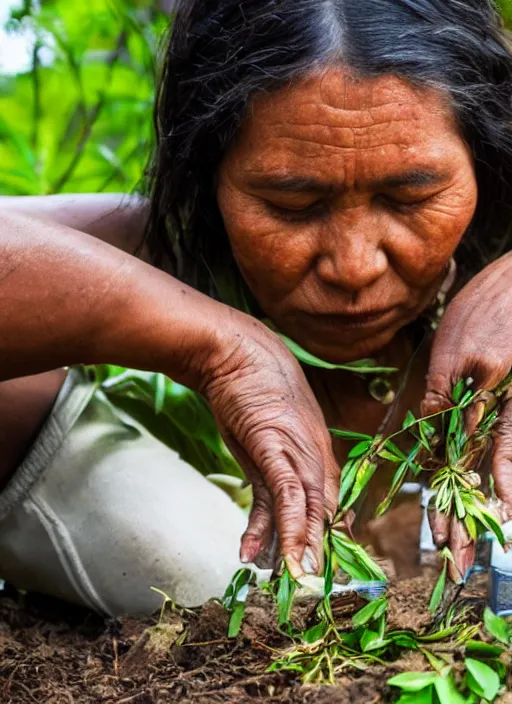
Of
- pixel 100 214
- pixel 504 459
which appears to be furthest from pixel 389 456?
pixel 100 214

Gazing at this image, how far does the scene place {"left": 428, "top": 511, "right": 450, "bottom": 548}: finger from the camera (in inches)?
51.2

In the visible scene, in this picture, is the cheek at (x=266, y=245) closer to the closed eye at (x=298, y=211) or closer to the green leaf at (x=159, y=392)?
the closed eye at (x=298, y=211)

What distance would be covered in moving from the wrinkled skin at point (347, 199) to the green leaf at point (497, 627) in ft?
1.12

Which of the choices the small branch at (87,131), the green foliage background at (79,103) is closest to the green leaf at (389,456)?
the green foliage background at (79,103)

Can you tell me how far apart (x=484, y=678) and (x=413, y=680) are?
8 centimetres

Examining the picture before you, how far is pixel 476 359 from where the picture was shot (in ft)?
4.92

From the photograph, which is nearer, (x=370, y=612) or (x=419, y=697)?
(x=419, y=697)

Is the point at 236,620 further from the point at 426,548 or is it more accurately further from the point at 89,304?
the point at 426,548

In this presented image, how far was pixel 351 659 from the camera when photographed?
1249 millimetres

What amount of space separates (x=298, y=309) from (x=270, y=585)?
1.73ft

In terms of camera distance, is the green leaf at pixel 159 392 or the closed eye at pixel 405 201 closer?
the closed eye at pixel 405 201

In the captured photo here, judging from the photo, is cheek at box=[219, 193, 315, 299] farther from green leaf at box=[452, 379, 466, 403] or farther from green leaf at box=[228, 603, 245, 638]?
green leaf at box=[228, 603, 245, 638]

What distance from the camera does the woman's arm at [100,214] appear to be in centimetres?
207

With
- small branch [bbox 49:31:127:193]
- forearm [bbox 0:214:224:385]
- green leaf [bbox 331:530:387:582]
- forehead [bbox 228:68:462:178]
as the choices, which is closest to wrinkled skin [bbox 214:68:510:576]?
forehead [bbox 228:68:462:178]
